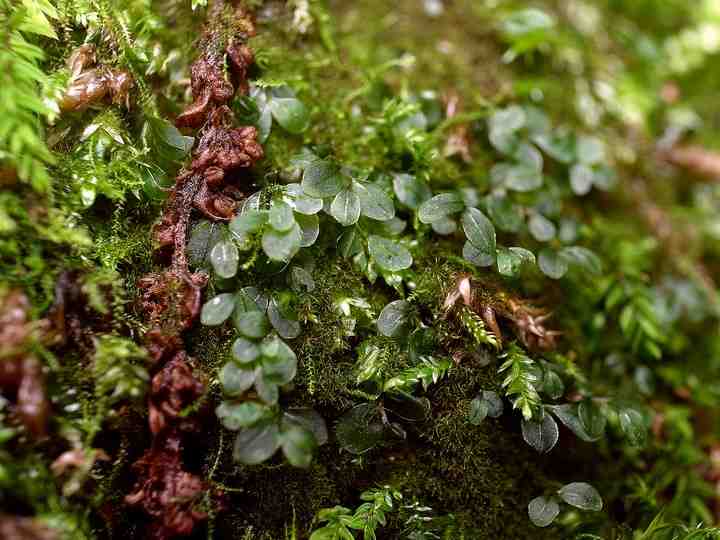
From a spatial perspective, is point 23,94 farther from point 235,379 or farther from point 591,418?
point 591,418

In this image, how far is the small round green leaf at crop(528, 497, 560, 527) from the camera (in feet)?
5.11

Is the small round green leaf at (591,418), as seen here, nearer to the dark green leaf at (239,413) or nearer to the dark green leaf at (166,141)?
the dark green leaf at (239,413)

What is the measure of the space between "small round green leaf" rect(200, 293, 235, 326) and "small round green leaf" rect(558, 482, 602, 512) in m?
1.05

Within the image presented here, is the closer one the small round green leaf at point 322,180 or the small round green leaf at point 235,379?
the small round green leaf at point 235,379

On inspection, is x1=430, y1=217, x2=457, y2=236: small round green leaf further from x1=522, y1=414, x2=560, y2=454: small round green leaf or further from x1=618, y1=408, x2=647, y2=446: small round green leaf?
x1=618, y1=408, x2=647, y2=446: small round green leaf

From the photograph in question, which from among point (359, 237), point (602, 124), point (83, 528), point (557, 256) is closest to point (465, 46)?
point (602, 124)

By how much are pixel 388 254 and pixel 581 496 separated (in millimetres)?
864

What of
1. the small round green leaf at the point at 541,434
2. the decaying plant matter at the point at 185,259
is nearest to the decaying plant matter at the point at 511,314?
the small round green leaf at the point at 541,434

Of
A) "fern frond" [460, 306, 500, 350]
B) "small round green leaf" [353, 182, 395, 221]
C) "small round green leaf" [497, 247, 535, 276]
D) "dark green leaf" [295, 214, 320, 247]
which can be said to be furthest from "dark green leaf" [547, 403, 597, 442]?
"dark green leaf" [295, 214, 320, 247]

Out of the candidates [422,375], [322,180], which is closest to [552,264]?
[422,375]

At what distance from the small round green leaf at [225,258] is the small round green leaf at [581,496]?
110cm

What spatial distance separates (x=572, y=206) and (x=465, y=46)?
81 cm

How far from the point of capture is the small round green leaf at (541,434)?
1.57 m

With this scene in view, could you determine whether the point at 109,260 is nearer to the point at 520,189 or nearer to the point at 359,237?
the point at 359,237
